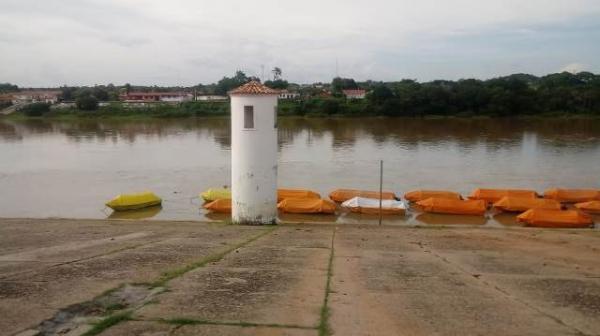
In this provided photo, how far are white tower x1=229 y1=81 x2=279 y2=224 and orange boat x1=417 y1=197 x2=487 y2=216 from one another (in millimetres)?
9130

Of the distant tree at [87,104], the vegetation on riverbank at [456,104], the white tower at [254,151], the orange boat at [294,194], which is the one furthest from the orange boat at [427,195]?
the distant tree at [87,104]

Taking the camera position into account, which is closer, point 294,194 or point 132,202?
point 132,202

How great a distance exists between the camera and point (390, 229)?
17.4m

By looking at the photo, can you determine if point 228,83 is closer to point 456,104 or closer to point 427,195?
point 456,104

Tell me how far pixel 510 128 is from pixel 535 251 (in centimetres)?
5920

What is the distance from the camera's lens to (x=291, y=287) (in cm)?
731

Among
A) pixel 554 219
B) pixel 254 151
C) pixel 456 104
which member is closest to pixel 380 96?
pixel 456 104

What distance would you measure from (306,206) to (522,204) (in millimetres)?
9337

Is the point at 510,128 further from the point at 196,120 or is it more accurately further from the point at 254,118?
the point at 254,118

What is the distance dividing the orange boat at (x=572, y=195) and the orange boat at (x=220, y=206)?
1493cm

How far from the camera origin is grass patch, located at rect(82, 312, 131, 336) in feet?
17.3

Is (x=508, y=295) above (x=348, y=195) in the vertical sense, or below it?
above

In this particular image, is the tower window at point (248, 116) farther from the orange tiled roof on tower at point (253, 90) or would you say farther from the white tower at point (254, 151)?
the orange tiled roof on tower at point (253, 90)

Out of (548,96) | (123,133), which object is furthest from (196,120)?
(548,96)
